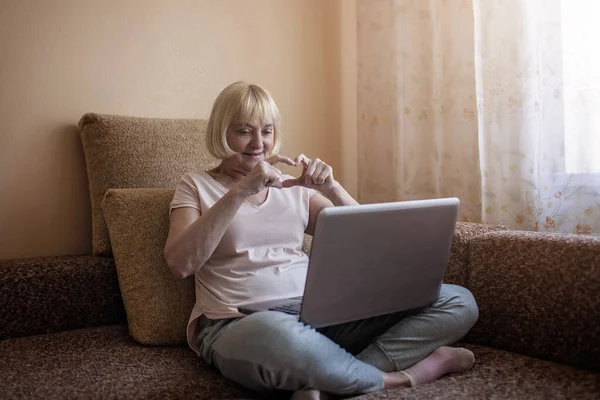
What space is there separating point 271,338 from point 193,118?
3.38ft

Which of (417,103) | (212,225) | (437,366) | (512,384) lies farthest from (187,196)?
(417,103)

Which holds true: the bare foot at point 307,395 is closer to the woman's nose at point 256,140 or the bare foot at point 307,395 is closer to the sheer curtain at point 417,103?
the woman's nose at point 256,140

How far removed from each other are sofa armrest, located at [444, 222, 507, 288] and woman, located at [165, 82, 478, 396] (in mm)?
141

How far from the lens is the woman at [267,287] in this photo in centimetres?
106

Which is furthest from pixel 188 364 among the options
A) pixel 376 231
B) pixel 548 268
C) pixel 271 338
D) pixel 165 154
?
pixel 548 268

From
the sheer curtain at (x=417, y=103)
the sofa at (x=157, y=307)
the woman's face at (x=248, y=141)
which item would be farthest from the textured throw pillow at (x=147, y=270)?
the sheer curtain at (x=417, y=103)

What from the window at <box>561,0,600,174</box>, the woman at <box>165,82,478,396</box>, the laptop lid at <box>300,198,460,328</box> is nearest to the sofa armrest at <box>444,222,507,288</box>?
the woman at <box>165,82,478,396</box>

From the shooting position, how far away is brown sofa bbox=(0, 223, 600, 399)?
1088 mm

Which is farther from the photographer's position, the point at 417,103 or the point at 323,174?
the point at 417,103

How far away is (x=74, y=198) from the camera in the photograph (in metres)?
1.70

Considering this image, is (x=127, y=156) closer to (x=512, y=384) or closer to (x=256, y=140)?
(x=256, y=140)

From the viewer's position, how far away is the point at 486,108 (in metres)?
1.79

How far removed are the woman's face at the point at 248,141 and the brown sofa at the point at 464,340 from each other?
44cm

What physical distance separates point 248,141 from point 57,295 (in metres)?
0.58
